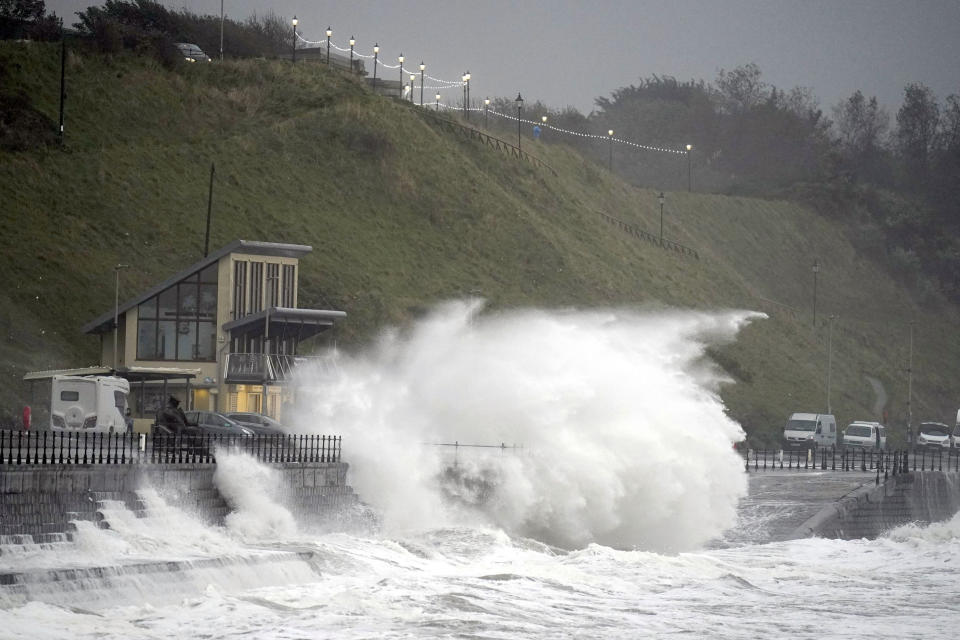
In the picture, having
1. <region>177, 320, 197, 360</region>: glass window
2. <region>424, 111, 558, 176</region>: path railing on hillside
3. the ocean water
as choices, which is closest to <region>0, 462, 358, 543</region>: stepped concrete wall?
the ocean water

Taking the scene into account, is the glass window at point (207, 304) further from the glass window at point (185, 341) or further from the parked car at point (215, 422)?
the parked car at point (215, 422)

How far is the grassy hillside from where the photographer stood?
233 ft

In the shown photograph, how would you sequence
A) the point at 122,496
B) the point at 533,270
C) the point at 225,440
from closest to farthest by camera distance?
the point at 122,496, the point at 225,440, the point at 533,270

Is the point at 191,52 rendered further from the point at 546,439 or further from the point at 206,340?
the point at 546,439

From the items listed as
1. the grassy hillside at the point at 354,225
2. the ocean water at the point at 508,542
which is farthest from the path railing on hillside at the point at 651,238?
the ocean water at the point at 508,542

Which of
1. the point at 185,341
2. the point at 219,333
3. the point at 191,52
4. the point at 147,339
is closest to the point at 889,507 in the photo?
the point at 219,333

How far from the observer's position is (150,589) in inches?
923

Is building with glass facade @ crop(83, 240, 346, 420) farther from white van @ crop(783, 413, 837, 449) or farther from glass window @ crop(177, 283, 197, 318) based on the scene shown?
white van @ crop(783, 413, 837, 449)

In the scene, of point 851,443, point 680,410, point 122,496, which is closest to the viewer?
point 122,496

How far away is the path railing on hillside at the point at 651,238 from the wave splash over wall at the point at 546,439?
62.8m

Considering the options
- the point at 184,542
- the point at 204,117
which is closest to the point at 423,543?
the point at 184,542

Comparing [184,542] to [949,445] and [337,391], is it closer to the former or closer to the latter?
[337,391]

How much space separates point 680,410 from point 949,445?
1467 inches

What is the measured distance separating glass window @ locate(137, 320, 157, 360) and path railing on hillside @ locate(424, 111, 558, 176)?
57910 mm
